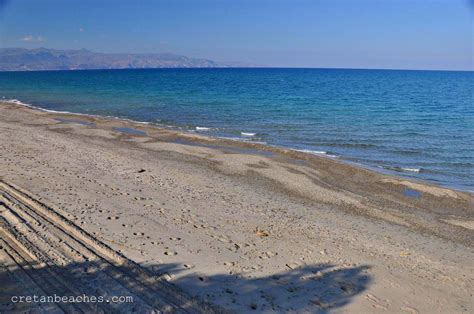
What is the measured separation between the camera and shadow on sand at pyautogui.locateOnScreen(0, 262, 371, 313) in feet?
23.0

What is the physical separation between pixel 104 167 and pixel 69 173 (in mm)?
1693

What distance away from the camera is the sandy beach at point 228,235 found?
7.64 m

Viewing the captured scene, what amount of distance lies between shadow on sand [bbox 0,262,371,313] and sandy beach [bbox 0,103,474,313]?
32mm

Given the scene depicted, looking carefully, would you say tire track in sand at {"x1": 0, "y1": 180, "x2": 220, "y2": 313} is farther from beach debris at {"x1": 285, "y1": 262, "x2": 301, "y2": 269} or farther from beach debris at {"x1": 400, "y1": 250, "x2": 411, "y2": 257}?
beach debris at {"x1": 400, "y1": 250, "x2": 411, "y2": 257}

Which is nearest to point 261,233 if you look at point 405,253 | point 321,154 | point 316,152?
point 405,253

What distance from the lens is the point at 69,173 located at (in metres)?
15.4

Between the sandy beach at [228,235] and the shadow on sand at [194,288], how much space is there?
0.03 metres

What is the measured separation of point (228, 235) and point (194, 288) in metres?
2.98

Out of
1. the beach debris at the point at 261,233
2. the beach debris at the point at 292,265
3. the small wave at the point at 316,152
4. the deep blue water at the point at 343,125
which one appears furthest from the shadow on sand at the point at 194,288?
the small wave at the point at 316,152

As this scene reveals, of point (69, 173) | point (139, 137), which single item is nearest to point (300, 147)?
point (139, 137)

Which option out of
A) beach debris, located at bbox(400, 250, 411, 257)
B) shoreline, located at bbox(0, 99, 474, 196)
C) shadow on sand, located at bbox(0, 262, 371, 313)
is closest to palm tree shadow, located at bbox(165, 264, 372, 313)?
shadow on sand, located at bbox(0, 262, 371, 313)

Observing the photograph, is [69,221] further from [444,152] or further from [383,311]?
[444,152]

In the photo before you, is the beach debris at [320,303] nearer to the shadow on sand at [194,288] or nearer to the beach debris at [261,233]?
the shadow on sand at [194,288]

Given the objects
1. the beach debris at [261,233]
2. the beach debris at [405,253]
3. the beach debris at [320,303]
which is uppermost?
the beach debris at [261,233]
